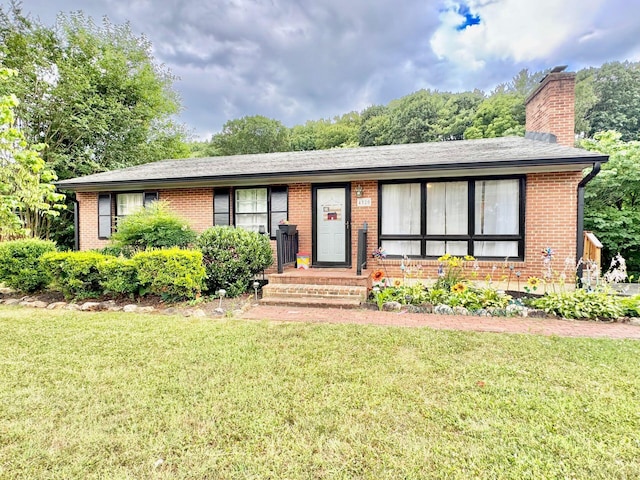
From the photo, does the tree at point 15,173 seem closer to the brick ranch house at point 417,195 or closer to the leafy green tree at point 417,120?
the brick ranch house at point 417,195

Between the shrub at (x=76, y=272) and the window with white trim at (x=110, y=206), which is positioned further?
the window with white trim at (x=110, y=206)

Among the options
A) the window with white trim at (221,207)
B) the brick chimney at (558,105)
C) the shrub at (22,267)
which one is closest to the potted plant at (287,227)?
the window with white trim at (221,207)

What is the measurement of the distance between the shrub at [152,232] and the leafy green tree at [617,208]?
38.7ft

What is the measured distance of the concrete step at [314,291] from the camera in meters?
6.30

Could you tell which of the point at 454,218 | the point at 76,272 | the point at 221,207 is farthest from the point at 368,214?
the point at 76,272

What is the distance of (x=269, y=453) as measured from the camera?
210cm

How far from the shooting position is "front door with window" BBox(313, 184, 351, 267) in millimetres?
8062

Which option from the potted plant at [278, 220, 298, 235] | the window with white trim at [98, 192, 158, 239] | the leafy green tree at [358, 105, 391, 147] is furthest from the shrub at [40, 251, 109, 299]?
the leafy green tree at [358, 105, 391, 147]

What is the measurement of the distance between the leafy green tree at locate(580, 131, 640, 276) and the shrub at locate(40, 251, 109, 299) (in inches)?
518

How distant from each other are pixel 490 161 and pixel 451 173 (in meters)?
0.81

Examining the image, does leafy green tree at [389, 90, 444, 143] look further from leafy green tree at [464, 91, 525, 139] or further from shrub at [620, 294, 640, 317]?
shrub at [620, 294, 640, 317]

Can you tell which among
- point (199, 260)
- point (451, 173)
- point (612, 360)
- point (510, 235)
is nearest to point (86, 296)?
point (199, 260)

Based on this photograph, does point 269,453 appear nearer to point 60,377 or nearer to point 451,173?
point 60,377

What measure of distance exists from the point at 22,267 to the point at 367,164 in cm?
811
